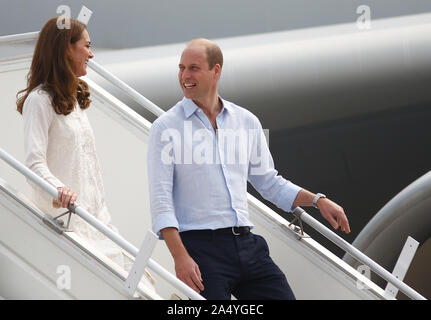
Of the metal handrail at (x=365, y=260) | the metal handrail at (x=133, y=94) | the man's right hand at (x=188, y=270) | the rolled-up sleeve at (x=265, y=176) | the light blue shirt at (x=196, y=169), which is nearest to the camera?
the man's right hand at (x=188, y=270)

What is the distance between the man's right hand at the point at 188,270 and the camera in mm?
1993

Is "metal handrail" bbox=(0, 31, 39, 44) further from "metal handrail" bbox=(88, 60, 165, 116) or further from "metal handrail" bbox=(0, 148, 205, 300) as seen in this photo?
"metal handrail" bbox=(0, 148, 205, 300)

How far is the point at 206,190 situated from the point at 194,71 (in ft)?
1.04

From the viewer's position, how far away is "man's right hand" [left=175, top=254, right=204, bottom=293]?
1.99 m

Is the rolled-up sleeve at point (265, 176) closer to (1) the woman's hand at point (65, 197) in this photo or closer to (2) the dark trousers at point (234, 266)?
(2) the dark trousers at point (234, 266)

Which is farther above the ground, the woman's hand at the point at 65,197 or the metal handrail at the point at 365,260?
the woman's hand at the point at 65,197

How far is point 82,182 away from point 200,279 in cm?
57

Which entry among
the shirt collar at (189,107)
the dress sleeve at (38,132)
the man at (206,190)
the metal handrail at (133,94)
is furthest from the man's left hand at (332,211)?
the metal handrail at (133,94)

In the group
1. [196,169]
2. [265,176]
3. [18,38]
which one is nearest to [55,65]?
[196,169]

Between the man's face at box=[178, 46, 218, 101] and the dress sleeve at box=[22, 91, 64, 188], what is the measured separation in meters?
0.42

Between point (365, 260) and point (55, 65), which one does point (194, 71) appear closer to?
point (55, 65)

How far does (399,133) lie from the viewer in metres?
4.84

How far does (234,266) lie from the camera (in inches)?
82.9
